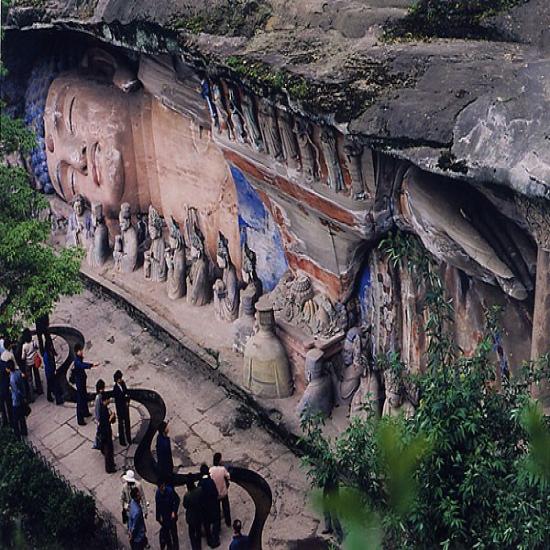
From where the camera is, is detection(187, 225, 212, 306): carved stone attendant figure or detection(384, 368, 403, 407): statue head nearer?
detection(384, 368, 403, 407): statue head

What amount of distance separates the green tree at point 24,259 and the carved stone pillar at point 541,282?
18.1ft

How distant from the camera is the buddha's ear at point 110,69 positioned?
47.1ft

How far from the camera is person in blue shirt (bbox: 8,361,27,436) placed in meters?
11.2

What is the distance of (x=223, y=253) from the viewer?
13453 mm

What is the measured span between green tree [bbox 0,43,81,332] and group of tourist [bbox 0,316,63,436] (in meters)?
0.81

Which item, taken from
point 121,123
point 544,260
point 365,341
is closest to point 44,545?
point 365,341

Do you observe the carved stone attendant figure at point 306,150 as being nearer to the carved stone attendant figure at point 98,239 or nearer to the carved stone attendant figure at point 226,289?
the carved stone attendant figure at point 226,289

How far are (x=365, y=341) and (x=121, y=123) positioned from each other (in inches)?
244

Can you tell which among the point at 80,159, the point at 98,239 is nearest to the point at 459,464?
the point at 98,239

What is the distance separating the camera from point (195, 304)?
45.5 feet

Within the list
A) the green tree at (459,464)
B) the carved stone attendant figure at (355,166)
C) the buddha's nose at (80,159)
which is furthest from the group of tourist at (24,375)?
the green tree at (459,464)

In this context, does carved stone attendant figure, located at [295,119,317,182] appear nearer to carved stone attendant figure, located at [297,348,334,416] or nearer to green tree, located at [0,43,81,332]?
carved stone attendant figure, located at [297,348,334,416]

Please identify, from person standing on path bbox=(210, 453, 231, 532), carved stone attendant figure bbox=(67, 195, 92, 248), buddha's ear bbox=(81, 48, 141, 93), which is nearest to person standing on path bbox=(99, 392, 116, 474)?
person standing on path bbox=(210, 453, 231, 532)

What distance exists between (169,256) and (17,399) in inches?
155
